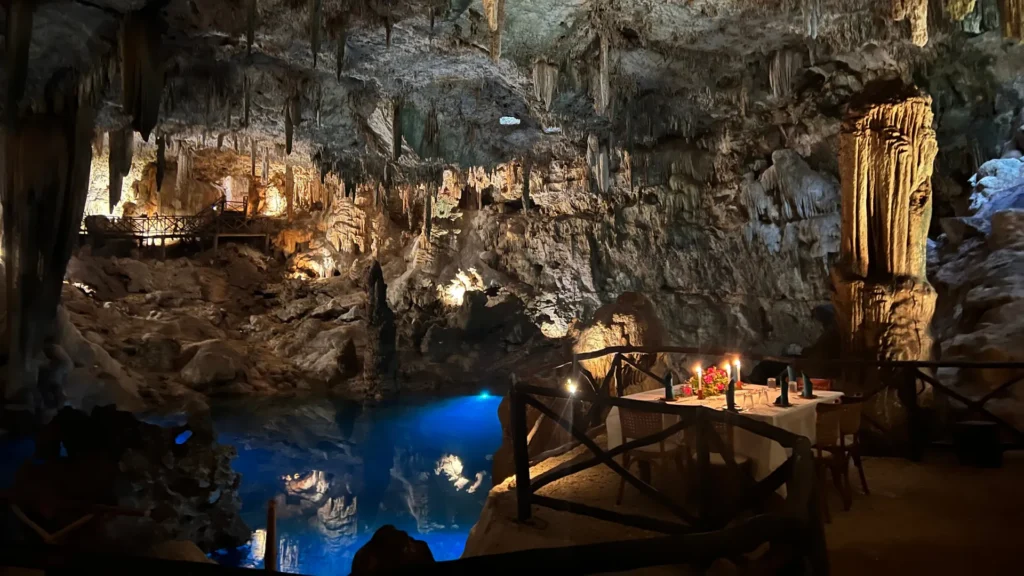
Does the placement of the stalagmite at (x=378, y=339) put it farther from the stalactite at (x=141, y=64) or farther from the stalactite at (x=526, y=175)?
the stalactite at (x=141, y=64)

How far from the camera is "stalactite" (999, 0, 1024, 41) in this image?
689 centimetres

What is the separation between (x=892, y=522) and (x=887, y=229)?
412cm

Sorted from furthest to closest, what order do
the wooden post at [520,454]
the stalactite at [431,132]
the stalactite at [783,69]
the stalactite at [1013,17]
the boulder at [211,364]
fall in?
the boulder at [211,364]
the stalactite at [431,132]
the stalactite at [783,69]
the stalactite at [1013,17]
the wooden post at [520,454]

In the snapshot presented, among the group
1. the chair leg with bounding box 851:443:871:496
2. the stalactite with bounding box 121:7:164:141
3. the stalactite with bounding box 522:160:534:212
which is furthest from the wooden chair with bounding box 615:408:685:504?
the stalactite with bounding box 522:160:534:212

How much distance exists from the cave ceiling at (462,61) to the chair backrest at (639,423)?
5.65 meters

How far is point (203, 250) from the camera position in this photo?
2677cm

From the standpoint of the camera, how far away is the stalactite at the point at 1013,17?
6891mm

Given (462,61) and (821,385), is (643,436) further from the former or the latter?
(462,61)

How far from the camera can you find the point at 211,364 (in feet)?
57.3

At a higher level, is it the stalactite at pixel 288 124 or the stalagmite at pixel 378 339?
the stalactite at pixel 288 124

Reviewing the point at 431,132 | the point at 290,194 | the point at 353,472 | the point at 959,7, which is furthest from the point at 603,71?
the point at 290,194

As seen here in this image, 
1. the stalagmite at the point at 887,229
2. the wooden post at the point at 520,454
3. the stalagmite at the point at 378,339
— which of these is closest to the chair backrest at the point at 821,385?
the stalagmite at the point at 887,229

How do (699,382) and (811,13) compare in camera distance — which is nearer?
(699,382)

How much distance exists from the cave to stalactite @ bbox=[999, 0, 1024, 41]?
0.05 metres
